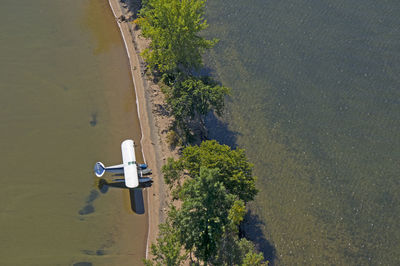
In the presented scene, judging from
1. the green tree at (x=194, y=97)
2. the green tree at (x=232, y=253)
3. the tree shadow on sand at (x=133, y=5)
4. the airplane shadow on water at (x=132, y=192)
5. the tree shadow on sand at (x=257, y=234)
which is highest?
the tree shadow on sand at (x=133, y=5)

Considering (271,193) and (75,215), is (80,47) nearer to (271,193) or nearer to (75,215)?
(75,215)

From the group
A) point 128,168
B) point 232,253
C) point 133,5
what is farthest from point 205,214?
point 133,5

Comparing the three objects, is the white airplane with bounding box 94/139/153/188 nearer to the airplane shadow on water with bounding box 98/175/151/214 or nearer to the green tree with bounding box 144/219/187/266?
the airplane shadow on water with bounding box 98/175/151/214

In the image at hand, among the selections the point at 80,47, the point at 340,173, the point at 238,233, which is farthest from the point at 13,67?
the point at 340,173

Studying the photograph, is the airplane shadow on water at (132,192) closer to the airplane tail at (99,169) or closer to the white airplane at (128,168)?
the white airplane at (128,168)

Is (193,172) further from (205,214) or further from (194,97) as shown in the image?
(194,97)

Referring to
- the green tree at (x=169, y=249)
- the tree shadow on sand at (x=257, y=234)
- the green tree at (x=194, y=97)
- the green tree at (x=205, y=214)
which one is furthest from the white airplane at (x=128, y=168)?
the tree shadow on sand at (x=257, y=234)
